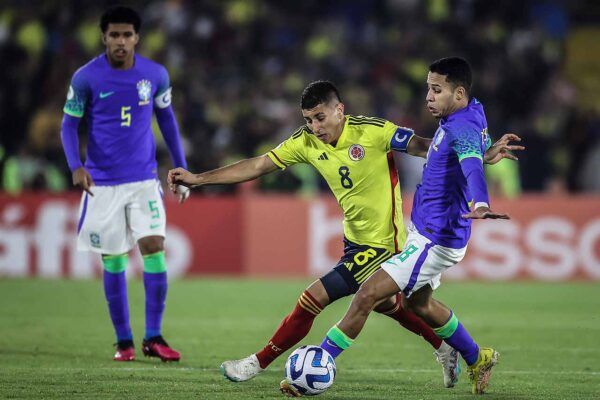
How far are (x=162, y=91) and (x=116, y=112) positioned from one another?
429 millimetres

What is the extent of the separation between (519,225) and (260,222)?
11.9ft

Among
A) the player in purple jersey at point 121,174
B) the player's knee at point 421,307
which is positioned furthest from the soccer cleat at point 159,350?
the player's knee at point 421,307

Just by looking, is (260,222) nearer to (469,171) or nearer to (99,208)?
(99,208)

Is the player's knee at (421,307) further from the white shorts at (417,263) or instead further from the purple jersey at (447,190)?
the purple jersey at (447,190)

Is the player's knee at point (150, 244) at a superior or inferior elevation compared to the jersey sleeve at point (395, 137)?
inferior

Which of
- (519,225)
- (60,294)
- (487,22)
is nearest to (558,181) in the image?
(519,225)

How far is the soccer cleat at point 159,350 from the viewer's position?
26.6 ft

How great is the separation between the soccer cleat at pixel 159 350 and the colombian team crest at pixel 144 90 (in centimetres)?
178

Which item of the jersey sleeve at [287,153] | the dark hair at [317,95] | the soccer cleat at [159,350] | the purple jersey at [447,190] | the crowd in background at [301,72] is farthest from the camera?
the crowd in background at [301,72]

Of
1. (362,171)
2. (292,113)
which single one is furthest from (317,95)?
(292,113)

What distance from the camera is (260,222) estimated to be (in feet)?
51.3

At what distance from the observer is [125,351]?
8.23 meters

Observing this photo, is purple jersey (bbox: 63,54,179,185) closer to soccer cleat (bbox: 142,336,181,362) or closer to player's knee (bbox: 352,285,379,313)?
soccer cleat (bbox: 142,336,181,362)

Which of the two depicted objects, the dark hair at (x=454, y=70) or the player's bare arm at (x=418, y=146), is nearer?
the dark hair at (x=454, y=70)
